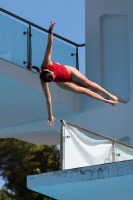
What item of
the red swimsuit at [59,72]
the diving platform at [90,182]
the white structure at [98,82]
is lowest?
the diving platform at [90,182]

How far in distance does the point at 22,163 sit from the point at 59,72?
2403 cm

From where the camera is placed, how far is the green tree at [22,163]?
3238 cm

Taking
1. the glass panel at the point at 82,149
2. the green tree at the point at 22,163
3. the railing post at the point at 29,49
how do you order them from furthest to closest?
1. the green tree at the point at 22,163
2. the railing post at the point at 29,49
3. the glass panel at the point at 82,149

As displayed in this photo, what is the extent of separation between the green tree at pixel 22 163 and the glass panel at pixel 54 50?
47.6 feet

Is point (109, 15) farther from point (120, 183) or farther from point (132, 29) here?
point (120, 183)

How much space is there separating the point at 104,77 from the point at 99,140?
4535 mm

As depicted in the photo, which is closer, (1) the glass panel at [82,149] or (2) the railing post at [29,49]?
(1) the glass panel at [82,149]

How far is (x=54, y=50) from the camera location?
686 inches

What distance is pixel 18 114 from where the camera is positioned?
18312 mm

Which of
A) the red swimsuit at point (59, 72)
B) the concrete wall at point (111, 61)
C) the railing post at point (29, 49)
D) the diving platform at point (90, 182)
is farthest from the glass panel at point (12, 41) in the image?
the red swimsuit at point (59, 72)

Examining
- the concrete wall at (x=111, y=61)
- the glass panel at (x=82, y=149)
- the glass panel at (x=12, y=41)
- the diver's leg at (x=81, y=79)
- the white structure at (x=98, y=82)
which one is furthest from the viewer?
the concrete wall at (x=111, y=61)

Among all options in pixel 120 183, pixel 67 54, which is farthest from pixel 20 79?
pixel 120 183

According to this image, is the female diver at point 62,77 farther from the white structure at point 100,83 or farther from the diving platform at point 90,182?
the white structure at point 100,83

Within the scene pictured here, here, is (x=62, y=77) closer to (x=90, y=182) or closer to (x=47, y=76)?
(x=47, y=76)
